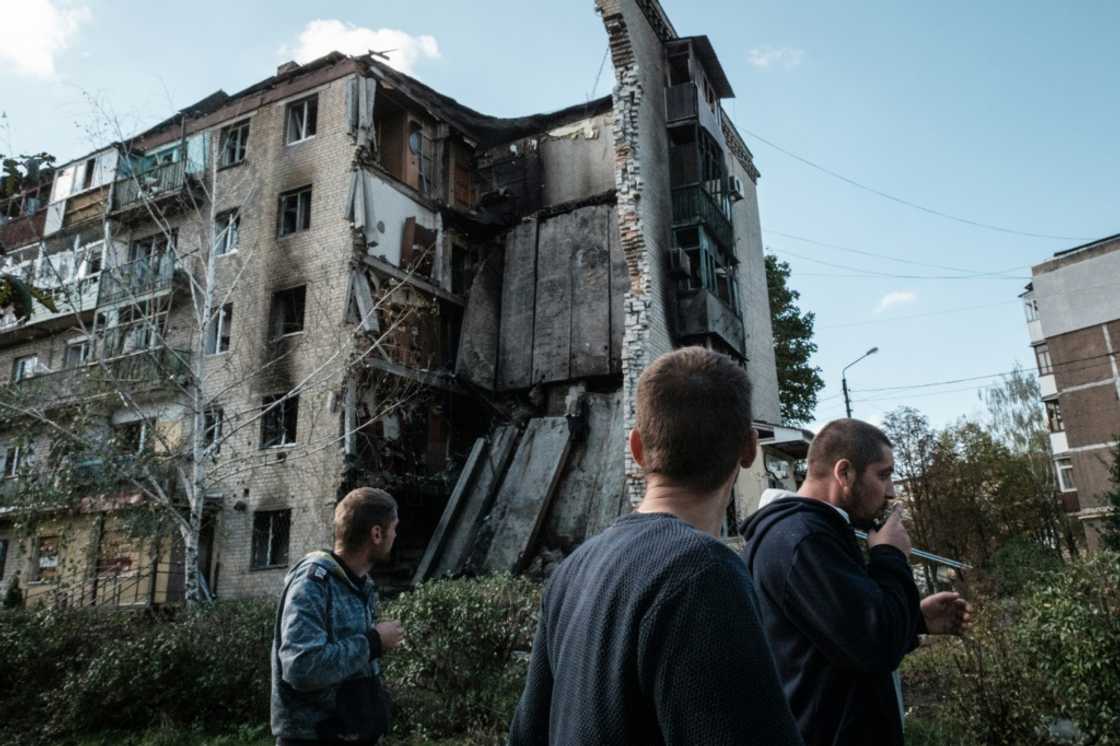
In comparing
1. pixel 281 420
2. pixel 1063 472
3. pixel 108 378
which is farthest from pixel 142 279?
pixel 1063 472

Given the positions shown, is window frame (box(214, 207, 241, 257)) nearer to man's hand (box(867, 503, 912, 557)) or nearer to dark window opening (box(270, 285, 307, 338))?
dark window opening (box(270, 285, 307, 338))

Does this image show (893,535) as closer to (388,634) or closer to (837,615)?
(837,615)

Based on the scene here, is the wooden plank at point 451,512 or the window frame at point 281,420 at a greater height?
the window frame at point 281,420

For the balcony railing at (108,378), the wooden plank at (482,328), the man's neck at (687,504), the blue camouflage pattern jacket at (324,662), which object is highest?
the wooden plank at (482,328)

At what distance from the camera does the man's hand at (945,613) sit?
2.32 meters

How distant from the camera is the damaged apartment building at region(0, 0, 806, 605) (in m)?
15.9

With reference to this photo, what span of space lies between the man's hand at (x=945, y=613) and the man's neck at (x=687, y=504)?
4.02ft

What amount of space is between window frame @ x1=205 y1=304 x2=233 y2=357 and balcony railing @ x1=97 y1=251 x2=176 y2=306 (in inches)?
57.2

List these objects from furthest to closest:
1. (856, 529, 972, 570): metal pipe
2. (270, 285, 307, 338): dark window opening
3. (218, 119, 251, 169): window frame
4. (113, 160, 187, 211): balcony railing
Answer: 1. (218, 119, 251, 169): window frame
2. (113, 160, 187, 211): balcony railing
3. (270, 285, 307, 338): dark window opening
4. (856, 529, 972, 570): metal pipe

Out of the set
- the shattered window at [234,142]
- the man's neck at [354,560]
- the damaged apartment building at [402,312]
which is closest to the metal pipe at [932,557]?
the man's neck at [354,560]

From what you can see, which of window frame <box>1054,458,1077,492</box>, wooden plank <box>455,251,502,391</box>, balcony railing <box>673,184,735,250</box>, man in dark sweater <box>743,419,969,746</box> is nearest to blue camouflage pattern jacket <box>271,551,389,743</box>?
man in dark sweater <box>743,419,969,746</box>

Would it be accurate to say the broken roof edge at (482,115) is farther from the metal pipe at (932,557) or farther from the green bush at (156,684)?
the metal pipe at (932,557)

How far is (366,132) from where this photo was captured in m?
18.8

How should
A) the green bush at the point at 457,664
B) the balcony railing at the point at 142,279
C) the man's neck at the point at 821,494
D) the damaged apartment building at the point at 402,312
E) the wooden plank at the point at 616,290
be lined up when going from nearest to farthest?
the man's neck at the point at 821,494 → the green bush at the point at 457,664 → the damaged apartment building at the point at 402,312 → the wooden plank at the point at 616,290 → the balcony railing at the point at 142,279
